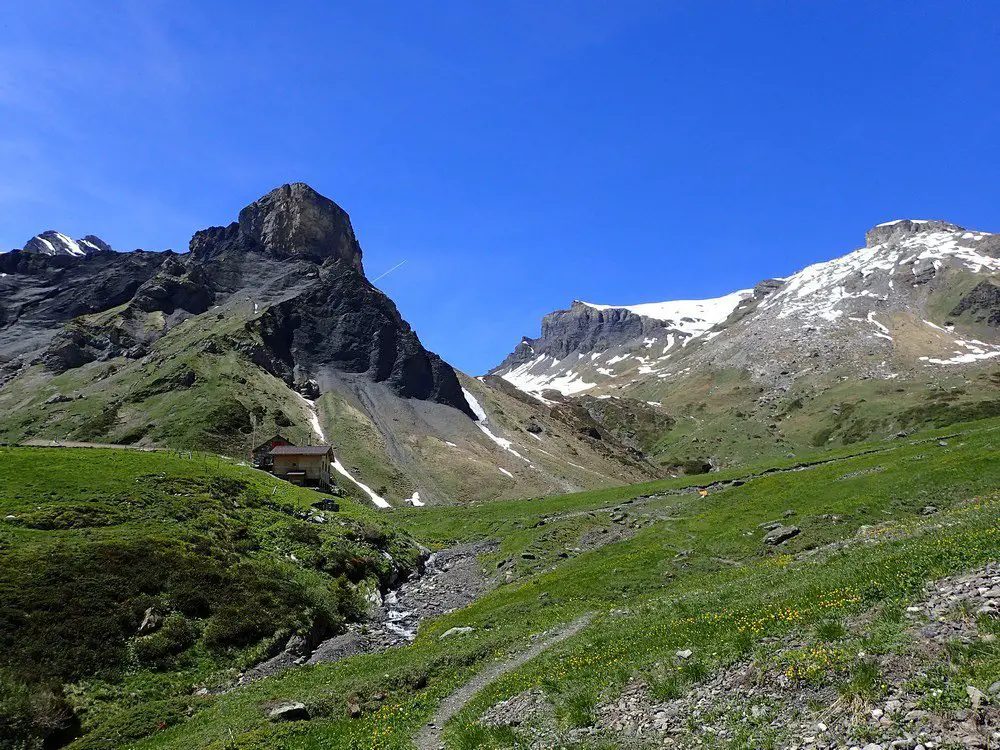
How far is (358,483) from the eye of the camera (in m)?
135

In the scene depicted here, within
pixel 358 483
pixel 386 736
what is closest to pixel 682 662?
pixel 386 736

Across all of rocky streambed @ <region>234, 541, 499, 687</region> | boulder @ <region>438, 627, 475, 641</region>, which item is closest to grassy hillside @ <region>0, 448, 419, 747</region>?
rocky streambed @ <region>234, 541, 499, 687</region>

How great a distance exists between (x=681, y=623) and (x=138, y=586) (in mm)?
29743

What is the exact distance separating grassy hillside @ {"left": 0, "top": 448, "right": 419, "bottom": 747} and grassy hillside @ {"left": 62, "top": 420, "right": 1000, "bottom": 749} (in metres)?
3.65

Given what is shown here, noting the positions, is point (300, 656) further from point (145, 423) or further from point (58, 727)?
point (145, 423)

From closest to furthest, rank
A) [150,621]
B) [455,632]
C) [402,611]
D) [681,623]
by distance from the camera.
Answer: [681,623], [150,621], [455,632], [402,611]

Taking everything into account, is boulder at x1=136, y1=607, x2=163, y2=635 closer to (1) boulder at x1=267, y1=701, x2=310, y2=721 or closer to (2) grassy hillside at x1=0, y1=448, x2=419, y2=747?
(2) grassy hillside at x1=0, y1=448, x2=419, y2=747

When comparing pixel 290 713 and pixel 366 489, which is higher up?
pixel 366 489

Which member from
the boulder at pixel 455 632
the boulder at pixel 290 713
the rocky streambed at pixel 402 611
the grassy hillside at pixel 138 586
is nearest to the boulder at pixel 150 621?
the grassy hillside at pixel 138 586

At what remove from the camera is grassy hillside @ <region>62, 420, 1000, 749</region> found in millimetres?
13070

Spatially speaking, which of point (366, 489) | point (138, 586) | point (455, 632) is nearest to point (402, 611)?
point (455, 632)

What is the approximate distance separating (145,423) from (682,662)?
497ft

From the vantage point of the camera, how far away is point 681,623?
17.8 m

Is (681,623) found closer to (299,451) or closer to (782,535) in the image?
(782,535)
